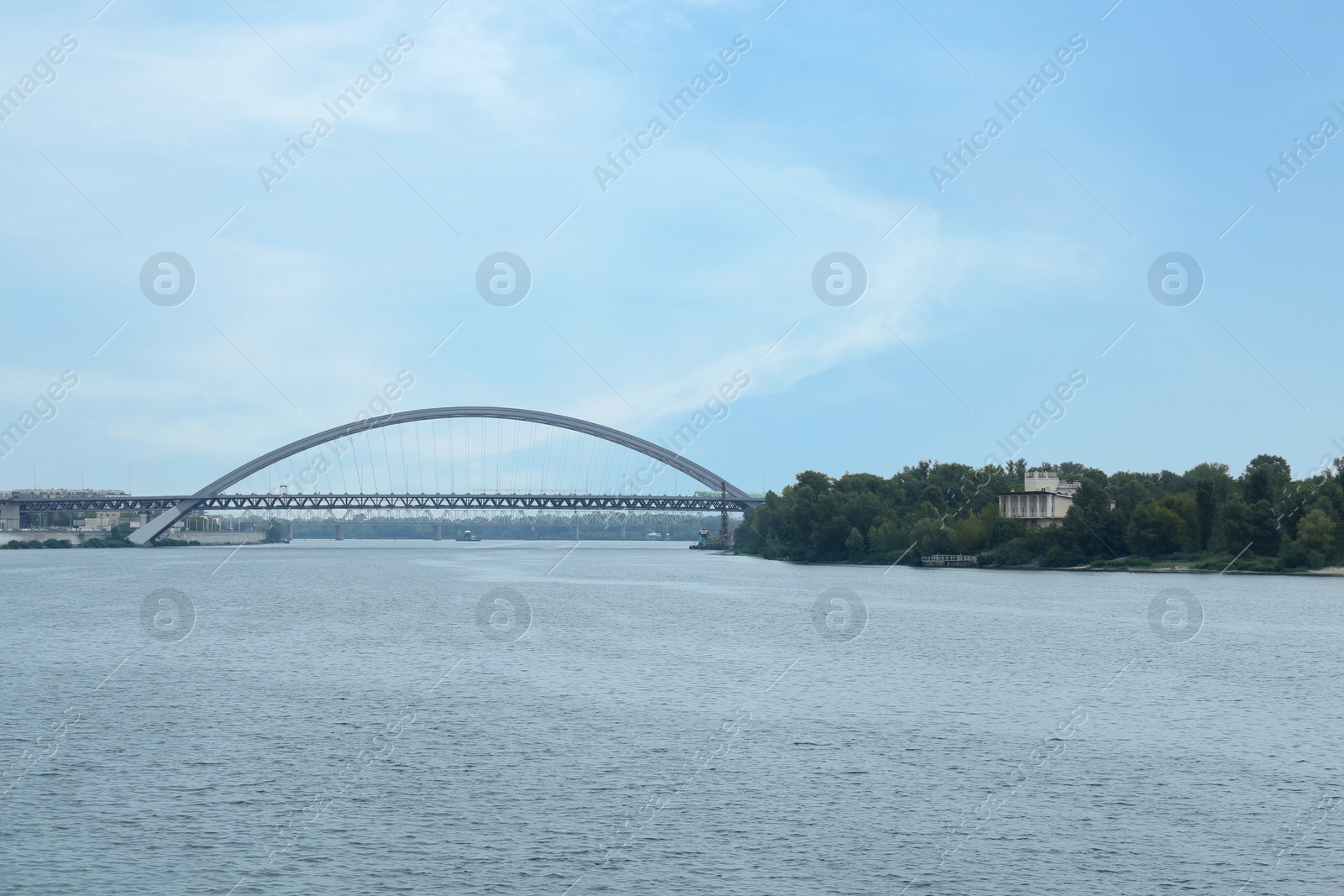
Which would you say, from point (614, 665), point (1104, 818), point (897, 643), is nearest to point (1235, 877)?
point (1104, 818)

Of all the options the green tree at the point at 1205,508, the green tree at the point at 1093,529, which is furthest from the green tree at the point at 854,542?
the green tree at the point at 1205,508

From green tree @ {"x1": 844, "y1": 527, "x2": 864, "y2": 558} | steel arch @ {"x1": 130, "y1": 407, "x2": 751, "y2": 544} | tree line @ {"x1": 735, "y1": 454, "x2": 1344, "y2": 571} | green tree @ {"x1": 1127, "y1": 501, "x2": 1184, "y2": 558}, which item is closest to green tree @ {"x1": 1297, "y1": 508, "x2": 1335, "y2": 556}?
tree line @ {"x1": 735, "y1": 454, "x2": 1344, "y2": 571}

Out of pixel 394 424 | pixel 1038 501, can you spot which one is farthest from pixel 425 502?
pixel 1038 501

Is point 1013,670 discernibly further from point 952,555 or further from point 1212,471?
point 1212,471

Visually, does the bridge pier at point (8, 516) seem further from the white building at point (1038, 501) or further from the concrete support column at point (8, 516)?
the white building at point (1038, 501)

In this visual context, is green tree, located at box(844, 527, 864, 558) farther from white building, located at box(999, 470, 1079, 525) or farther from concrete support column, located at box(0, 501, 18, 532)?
concrete support column, located at box(0, 501, 18, 532)

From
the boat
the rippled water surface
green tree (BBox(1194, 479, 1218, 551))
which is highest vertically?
green tree (BBox(1194, 479, 1218, 551))

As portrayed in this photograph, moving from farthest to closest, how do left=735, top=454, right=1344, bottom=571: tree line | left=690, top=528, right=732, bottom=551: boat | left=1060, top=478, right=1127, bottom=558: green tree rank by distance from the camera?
left=690, top=528, right=732, bottom=551: boat
left=1060, top=478, right=1127, bottom=558: green tree
left=735, top=454, right=1344, bottom=571: tree line
